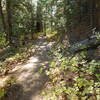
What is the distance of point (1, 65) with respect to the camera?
7066 millimetres

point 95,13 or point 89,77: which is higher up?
point 95,13

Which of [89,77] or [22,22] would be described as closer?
[89,77]

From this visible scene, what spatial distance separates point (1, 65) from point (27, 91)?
341 centimetres

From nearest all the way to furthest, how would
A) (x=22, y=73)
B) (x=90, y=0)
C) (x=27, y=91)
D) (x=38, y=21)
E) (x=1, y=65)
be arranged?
(x=27, y=91)
(x=22, y=73)
(x=1, y=65)
(x=90, y=0)
(x=38, y=21)

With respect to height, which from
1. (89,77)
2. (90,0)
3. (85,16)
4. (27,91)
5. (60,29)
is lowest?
(27,91)

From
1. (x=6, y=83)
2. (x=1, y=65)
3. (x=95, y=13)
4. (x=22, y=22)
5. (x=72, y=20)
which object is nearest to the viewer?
(x=6, y=83)

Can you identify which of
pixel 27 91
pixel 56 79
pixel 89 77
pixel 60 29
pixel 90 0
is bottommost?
pixel 27 91

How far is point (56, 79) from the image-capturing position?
4523 mm

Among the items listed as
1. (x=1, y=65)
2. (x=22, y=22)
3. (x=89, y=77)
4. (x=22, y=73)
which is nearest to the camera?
(x=89, y=77)

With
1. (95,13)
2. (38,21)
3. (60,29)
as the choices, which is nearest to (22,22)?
(38,21)

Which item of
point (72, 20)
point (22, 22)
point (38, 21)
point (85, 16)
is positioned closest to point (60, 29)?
point (72, 20)

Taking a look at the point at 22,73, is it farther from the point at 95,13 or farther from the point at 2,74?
the point at 95,13

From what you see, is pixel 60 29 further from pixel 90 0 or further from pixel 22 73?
pixel 22 73

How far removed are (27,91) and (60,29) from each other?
11.5 m
